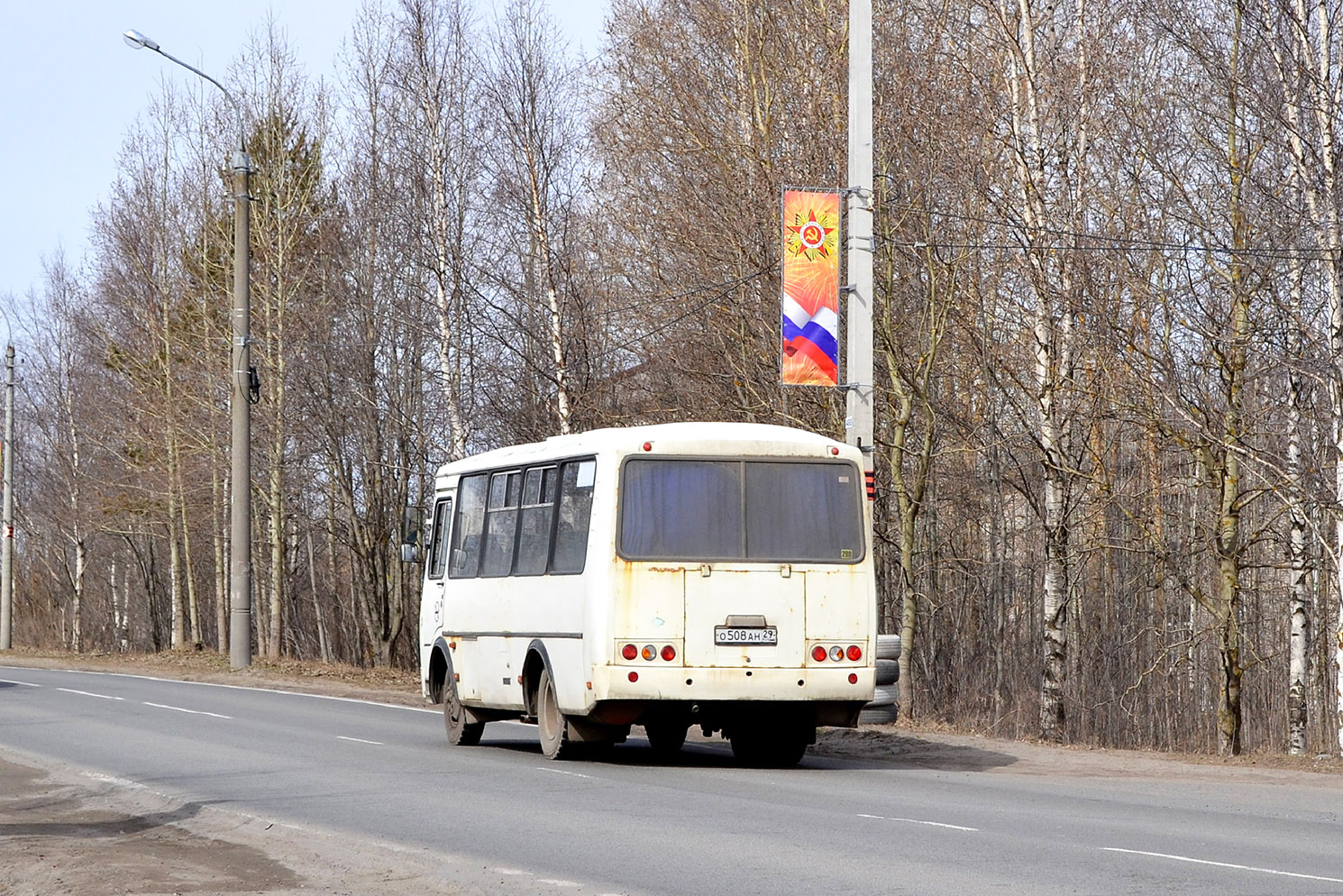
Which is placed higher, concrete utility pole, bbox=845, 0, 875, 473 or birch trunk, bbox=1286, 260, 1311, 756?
concrete utility pole, bbox=845, 0, 875, 473

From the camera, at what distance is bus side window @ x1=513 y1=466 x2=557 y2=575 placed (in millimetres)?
17375

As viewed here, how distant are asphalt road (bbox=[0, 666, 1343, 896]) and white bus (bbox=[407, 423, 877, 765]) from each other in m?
0.62

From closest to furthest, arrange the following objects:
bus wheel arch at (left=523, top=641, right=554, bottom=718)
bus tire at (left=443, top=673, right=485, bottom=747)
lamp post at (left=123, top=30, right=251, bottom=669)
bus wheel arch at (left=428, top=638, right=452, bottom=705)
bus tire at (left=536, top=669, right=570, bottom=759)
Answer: bus tire at (left=536, top=669, right=570, bottom=759) < bus wheel arch at (left=523, top=641, right=554, bottom=718) < bus tire at (left=443, top=673, right=485, bottom=747) < bus wheel arch at (left=428, top=638, right=452, bottom=705) < lamp post at (left=123, top=30, right=251, bottom=669)

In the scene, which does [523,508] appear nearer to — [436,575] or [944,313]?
[436,575]

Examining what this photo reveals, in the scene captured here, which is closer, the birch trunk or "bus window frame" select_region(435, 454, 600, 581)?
"bus window frame" select_region(435, 454, 600, 581)

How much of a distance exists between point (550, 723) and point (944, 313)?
9.74m

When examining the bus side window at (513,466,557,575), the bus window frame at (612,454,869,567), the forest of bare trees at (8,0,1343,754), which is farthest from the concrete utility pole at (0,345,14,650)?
the bus window frame at (612,454,869,567)

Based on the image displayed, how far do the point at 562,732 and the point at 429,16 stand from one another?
21.6 m

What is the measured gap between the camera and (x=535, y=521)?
17.7m

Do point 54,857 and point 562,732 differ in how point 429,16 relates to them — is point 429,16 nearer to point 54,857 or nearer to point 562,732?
point 562,732

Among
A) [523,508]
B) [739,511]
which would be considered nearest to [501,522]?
[523,508]

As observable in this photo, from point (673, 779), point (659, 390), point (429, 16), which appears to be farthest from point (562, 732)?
point (429, 16)

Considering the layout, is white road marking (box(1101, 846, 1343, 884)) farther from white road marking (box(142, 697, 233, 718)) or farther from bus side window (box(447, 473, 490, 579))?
white road marking (box(142, 697, 233, 718))

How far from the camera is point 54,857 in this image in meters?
10.3
